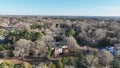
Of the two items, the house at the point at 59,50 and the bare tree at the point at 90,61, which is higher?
the bare tree at the point at 90,61

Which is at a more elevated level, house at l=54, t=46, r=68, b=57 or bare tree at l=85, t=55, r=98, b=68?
bare tree at l=85, t=55, r=98, b=68

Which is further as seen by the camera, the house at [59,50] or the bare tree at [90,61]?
the house at [59,50]

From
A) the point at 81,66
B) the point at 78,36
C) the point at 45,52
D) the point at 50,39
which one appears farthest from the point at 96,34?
the point at 81,66

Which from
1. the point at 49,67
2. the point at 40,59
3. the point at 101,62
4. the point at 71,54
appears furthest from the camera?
the point at 71,54

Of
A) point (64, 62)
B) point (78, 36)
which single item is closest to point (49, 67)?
point (64, 62)

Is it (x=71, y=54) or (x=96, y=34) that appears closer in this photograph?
(x=71, y=54)

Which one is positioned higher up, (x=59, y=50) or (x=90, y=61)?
(x=90, y=61)

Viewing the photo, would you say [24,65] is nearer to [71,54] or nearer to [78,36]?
[71,54]

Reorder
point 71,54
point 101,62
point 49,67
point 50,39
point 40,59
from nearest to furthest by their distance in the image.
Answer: point 49,67 → point 101,62 → point 40,59 → point 71,54 → point 50,39

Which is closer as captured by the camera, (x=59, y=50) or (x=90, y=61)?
(x=90, y=61)

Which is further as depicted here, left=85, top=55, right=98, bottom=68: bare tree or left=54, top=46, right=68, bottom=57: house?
left=54, top=46, right=68, bottom=57: house
